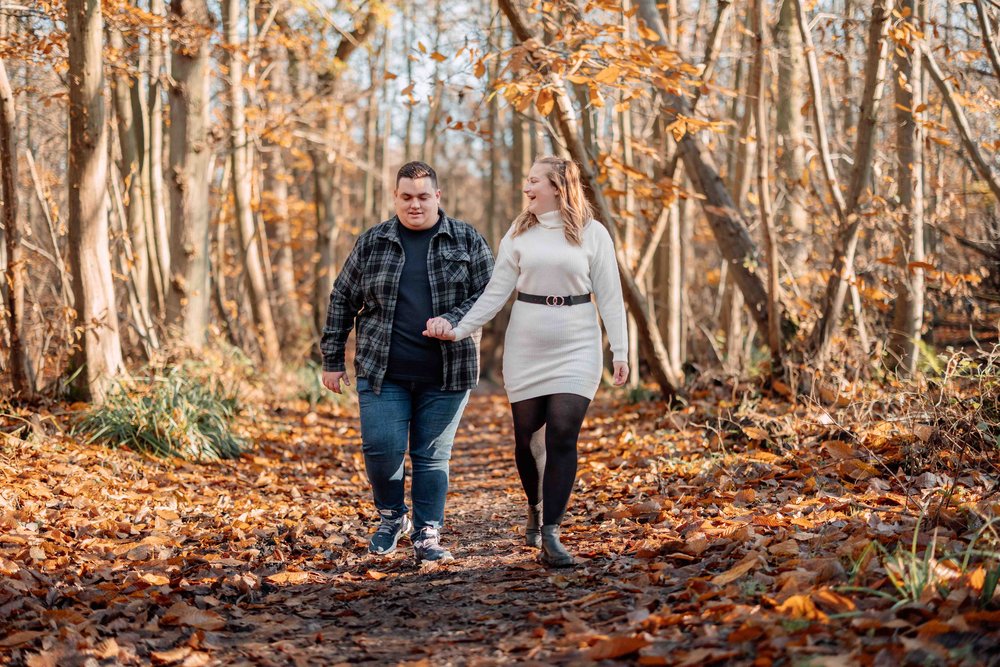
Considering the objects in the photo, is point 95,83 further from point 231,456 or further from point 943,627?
point 943,627

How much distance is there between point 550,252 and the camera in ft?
14.7

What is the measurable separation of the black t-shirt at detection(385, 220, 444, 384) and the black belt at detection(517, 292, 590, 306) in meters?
0.52

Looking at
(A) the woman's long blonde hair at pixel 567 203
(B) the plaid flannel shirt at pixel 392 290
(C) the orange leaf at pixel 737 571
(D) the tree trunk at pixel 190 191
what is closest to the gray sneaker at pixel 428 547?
(B) the plaid flannel shirt at pixel 392 290

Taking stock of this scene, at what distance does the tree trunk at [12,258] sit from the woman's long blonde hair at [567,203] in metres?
4.43

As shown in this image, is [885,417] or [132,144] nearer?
[885,417]

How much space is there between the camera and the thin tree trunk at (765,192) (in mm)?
7133

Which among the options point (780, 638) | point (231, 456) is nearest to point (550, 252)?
point (780, 638)

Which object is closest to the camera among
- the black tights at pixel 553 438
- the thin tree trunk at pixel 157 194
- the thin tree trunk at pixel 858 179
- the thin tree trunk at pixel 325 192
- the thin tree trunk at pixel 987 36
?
the black tights at pixel 553 438

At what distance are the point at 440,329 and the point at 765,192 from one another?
3.90m

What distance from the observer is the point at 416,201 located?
4656mm

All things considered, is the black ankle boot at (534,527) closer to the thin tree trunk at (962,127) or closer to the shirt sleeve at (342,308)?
the shirt sleeve at (342,308)

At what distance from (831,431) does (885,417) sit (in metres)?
0.38

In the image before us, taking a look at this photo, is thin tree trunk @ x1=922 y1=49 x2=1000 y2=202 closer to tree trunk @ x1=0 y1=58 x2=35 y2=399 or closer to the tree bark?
tree trunk @ x1=0 y1=58 x2=35 y2=399

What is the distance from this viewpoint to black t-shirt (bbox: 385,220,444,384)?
4703 millimetres
